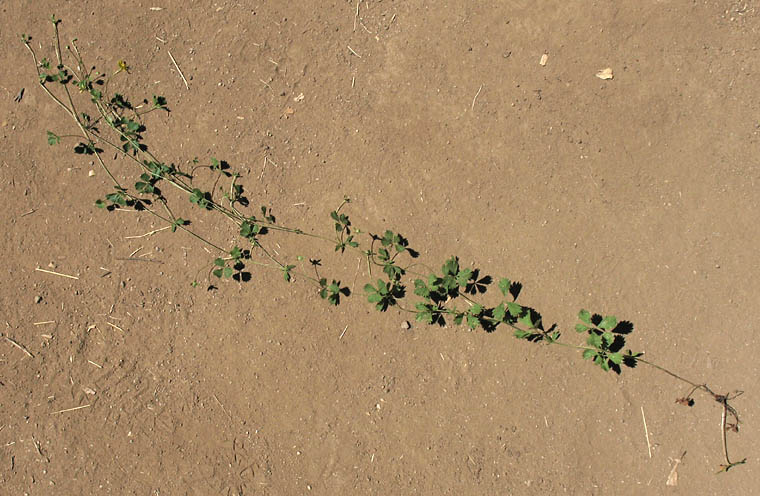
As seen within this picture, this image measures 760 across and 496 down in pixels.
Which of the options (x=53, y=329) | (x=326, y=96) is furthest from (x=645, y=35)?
(x=53, y=329)

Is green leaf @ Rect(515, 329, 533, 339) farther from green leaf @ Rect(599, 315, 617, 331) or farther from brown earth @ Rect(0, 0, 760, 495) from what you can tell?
green leaf @ Rect(599, 315, 617, 331)

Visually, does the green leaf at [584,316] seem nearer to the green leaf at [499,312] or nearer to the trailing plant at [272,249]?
the trailing plant at [272,249]

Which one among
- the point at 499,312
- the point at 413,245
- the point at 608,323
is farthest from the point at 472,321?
the point at 608,323

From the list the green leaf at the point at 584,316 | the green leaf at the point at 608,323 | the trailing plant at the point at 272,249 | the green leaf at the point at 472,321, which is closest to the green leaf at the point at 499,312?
the trailing plant at the point at 272,249

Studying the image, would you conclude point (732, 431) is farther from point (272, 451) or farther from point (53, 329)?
point (53, 329)

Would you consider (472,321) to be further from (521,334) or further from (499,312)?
(521,334)

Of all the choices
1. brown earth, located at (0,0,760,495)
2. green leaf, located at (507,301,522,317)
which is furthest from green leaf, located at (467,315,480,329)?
green leaf, located at (507,301,522,317)
